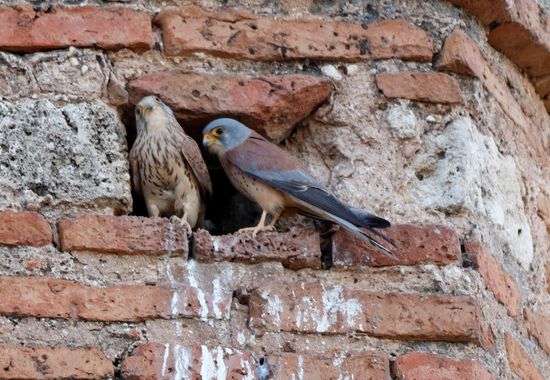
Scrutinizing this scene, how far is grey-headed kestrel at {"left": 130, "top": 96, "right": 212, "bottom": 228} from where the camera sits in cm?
432

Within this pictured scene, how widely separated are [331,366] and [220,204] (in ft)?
4.32

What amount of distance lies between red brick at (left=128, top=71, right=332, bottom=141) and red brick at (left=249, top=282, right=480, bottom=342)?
0.64 metres

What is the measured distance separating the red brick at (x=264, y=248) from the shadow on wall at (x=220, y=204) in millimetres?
542

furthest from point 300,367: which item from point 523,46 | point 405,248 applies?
point 523,46

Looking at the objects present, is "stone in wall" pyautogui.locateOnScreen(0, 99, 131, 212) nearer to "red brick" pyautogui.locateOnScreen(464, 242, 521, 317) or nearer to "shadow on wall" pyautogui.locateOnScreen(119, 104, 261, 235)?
"shadow on wall" pyautogui.locateOnScreen(119, 104, 261, 235)

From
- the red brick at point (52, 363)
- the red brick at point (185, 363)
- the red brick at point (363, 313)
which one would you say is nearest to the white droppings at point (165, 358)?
the red brick at point (185, 363)

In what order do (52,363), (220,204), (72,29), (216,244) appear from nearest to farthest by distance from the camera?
(52,363), (216,244), (72,29), (220,204)

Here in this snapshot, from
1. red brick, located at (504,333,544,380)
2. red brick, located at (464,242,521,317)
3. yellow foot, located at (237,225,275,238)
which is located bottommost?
red brick, located at (504,333,544,380)

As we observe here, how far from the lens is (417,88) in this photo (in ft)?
13.7

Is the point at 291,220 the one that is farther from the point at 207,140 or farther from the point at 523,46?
the point at 523,46

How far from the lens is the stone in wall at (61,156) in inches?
150

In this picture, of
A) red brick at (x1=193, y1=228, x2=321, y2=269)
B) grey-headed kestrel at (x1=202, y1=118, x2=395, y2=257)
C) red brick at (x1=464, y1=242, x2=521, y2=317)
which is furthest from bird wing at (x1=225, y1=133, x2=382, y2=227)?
red brick at (x1=464, y1=242, x2=521, y2=317)

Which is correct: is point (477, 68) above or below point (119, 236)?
above

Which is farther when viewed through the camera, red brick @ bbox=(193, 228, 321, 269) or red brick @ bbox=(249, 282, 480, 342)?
red brick @ bbox=(193, 228, 321, 269)
